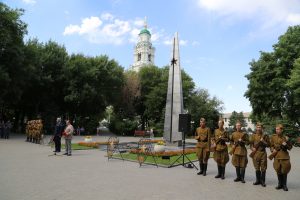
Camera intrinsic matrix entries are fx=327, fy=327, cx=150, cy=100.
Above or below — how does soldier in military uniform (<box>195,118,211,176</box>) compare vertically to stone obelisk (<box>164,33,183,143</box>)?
below

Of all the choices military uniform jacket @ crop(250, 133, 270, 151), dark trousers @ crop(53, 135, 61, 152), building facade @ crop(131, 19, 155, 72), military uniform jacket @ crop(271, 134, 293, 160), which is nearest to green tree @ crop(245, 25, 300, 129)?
dark trousers @ crop(53, 135, 61, 152)

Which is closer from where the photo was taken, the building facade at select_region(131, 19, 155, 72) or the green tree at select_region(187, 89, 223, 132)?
the green tree at select_region(187, 89, 223, 132)

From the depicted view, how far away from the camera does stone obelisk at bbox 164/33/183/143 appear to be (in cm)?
2623

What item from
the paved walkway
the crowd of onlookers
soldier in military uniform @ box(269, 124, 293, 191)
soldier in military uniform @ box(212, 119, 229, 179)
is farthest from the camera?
the crowd of onlookers

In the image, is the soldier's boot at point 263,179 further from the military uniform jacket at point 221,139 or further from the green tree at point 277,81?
the green tree at point 277,81

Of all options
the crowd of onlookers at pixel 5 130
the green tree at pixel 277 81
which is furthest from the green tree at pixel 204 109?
the crowd of onlookers at pixel 5 130

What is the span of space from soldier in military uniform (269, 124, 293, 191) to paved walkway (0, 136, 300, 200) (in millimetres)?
375

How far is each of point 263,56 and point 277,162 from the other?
106ft

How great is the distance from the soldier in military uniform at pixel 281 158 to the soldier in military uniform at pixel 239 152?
43.9 inches

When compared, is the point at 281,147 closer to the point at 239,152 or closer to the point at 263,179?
the point at 263,179

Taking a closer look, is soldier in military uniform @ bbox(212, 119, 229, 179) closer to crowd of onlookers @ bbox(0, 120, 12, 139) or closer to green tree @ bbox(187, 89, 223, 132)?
crowd of onlookers @ bbox(0, 120, 12, 139)

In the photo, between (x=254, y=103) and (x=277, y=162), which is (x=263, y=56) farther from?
(x=277, y=162)

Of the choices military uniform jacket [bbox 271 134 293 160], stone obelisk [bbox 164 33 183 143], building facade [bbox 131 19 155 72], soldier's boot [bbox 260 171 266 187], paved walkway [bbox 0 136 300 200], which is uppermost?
building facade [bbox 131 19 155 72]

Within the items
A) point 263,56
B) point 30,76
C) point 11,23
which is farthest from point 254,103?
point 11,23
